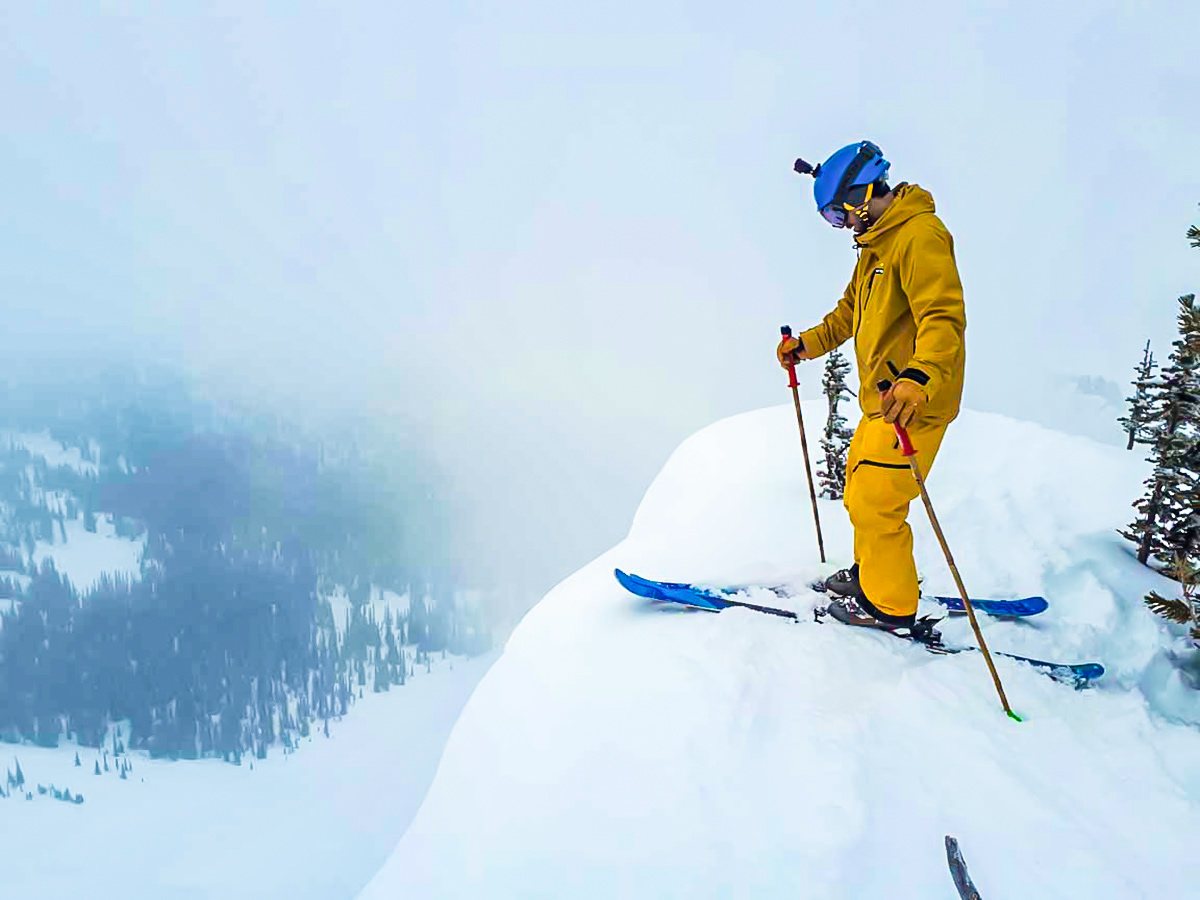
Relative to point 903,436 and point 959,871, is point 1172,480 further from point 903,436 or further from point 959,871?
point 959,871

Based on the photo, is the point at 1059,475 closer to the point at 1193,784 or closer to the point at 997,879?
the point at 1193,784

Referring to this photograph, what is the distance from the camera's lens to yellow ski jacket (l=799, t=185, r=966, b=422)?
3871 mm

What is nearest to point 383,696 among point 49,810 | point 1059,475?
point 49,810

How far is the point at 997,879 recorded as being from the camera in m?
2.49

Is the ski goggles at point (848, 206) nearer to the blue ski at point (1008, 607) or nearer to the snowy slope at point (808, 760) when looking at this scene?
the snowy slope at point (808, 760)

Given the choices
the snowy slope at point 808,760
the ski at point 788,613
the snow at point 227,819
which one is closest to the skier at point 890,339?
the ski at point 788,613

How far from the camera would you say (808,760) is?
3133 millimetres

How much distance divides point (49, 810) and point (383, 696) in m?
54.6

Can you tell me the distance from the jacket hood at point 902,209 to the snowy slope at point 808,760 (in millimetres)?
2933

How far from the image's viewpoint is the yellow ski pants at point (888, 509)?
4238mm

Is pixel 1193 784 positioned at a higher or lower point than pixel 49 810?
higher

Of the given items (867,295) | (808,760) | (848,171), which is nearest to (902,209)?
(848,171)

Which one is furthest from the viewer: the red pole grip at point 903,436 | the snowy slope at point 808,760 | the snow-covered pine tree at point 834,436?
the snow-covered pine tree at point 834,436

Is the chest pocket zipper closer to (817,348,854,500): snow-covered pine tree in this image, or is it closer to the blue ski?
the blue ski
